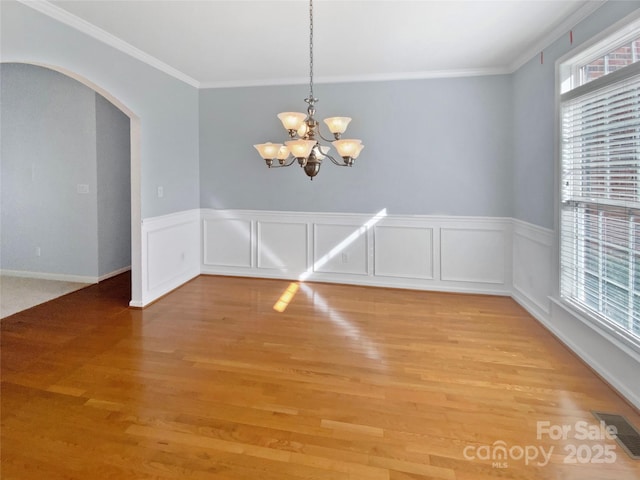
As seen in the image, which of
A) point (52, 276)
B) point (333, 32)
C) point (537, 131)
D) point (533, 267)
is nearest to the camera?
point (333, 32)

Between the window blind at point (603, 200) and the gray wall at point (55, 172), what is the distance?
5.27 m

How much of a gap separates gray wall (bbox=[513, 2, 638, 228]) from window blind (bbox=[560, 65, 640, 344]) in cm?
24

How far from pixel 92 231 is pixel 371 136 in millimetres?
3854

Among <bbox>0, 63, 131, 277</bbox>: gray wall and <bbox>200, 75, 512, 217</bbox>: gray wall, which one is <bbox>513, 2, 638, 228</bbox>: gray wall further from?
<bbox>0, 63, 131, 277</bbox>: gray wall

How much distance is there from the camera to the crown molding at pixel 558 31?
2.62 metres

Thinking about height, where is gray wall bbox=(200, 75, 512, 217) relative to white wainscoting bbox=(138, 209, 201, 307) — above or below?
above

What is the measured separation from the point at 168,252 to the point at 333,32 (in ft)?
10.0

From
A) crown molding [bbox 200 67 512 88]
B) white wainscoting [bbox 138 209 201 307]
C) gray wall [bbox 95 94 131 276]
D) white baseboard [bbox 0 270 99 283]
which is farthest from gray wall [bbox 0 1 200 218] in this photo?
white baseboard [bbox 0 270 99 283]

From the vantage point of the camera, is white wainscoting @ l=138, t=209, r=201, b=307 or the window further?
white wainscoting @ l=138, t=209, r=201, b=307

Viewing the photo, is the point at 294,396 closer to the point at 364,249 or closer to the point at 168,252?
the point at 364,249

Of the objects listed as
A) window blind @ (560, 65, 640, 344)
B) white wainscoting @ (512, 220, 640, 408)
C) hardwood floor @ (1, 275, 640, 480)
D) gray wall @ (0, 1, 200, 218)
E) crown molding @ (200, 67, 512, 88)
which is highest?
crown molding @ (200, 67, 512, 88)

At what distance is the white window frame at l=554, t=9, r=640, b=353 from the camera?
89.7 inches

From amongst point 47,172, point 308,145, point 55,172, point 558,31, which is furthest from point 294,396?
point 47,172

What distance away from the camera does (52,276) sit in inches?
195
